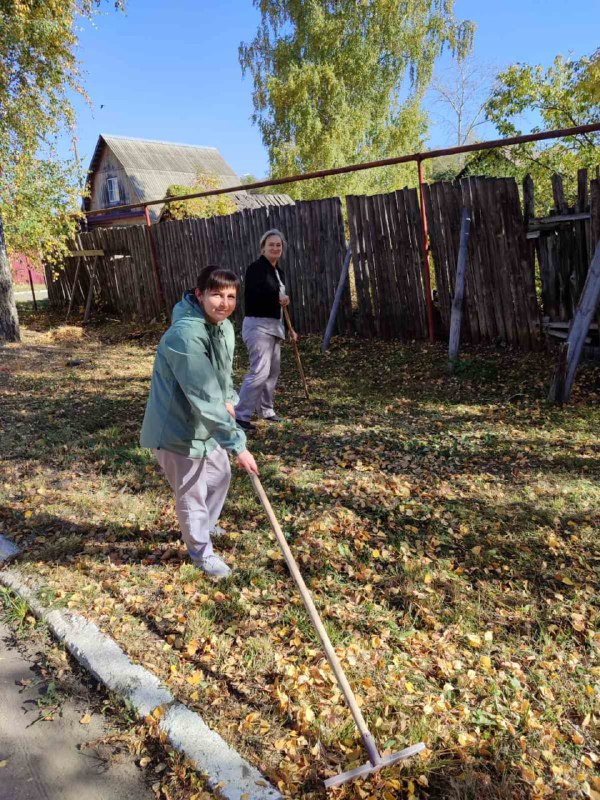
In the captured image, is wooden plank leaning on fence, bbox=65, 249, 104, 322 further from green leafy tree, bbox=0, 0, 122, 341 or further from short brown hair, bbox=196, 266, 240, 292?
short brown hair, bbox=196, 266, 240, 292

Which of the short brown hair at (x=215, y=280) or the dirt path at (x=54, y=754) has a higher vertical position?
the short brown hair at (x=215, y=280)

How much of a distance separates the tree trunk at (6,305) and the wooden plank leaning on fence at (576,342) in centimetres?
940

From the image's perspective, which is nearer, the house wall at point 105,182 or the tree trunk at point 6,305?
the tree trunk at point 6,305

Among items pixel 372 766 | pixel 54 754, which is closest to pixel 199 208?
pixel 54 754

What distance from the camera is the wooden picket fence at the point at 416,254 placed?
6336mm

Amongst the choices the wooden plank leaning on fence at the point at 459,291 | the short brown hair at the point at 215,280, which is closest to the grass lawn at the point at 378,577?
the wooden plank leaning on fence at the point at 459,291

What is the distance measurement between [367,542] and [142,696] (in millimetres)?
1658

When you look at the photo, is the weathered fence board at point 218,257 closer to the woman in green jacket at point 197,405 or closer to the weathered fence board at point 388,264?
the weathered fence board at point 388,264

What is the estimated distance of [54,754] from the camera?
225 centimetres

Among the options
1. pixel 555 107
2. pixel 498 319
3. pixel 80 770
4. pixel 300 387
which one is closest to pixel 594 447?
pixel 498 319

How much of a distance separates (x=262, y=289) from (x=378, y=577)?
10.2 ft

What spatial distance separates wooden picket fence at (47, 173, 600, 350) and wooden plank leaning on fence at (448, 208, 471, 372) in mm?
187

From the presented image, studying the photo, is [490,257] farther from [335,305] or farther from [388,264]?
[335,305]

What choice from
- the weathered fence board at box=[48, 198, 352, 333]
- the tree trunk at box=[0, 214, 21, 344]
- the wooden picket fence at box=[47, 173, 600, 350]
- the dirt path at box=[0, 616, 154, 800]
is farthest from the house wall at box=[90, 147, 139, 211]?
the dirt path at box=[0, 616, 154, 800]
